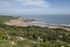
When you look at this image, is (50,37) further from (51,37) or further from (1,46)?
(1,46)

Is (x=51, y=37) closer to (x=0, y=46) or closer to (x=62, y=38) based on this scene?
(x=62, y=38)

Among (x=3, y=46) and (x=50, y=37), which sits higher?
(x=3, y=46)

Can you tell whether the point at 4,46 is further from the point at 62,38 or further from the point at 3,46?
the point at 62,38

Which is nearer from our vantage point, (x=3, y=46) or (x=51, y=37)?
(x=3, y=46)

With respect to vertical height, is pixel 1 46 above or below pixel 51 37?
above

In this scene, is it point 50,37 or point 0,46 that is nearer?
point 0,46

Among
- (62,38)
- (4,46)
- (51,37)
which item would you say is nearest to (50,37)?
(51,37)

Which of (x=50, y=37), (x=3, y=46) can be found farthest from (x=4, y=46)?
(x=50, y=37)
